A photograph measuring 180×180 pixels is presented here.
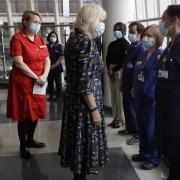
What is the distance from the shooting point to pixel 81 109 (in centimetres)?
227

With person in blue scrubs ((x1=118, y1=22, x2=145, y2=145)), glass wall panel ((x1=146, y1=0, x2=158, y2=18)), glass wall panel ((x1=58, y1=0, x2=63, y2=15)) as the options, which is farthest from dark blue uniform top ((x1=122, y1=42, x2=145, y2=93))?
glass wall panel ((x1=58, y1=0, x2=63, y2=15))

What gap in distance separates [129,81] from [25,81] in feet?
3.77

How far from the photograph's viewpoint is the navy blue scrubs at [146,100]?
9.09 ft

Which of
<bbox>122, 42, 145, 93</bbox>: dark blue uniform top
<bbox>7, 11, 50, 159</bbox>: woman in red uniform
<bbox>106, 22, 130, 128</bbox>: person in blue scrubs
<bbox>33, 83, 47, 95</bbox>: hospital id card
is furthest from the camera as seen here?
<bbox>106, 22, 130, 128</bbox>: person in blue scrubs

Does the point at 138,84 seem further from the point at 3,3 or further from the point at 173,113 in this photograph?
the point at 3,3

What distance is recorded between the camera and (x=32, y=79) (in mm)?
3145

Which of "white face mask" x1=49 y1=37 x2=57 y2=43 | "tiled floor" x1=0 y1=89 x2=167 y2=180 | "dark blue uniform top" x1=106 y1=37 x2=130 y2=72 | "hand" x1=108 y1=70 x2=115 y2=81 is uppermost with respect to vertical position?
"white face mask" x1=49 y1=37 x2=57 y2=43

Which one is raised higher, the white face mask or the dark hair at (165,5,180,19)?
the white face mask

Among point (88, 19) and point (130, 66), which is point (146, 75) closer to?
point (130, 66)

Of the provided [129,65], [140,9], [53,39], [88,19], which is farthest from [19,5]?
[88,19]

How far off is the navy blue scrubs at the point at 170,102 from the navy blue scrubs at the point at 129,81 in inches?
39.4

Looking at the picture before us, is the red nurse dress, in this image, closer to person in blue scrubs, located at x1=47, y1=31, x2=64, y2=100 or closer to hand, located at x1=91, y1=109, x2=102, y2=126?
hand, located at x1=91, y1=109, x2=102, y2=126

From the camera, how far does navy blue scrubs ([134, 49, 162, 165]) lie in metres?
2.77

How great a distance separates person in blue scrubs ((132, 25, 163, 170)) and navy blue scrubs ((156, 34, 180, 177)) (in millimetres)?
533
